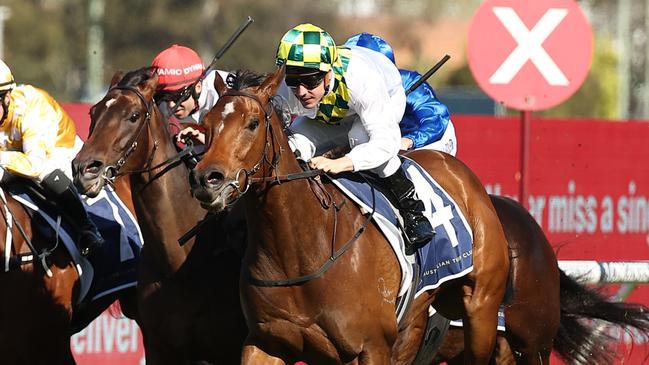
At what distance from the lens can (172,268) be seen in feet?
21.2

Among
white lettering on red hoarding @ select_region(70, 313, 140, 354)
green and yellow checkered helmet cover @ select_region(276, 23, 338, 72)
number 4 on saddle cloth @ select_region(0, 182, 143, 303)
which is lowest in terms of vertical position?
white lettering on red hoarding @ select_region(70, 313, 140, 354)

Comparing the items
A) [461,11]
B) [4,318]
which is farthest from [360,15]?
[4,318]

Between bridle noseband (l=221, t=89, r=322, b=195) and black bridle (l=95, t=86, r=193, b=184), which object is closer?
bridle noseband (l=221, t=89, r=322, b=195)

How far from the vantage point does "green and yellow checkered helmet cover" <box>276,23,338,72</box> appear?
5648mm

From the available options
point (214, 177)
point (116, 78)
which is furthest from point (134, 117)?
point (214, 177)

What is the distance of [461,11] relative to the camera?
205 ft

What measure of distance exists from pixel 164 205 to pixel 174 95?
23.9 inches

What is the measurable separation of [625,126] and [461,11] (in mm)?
52883

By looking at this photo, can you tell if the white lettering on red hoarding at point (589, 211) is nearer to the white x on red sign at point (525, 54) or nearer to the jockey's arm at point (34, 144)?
the white x on red sign at point (525, 54)

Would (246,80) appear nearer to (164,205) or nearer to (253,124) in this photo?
(253,124)

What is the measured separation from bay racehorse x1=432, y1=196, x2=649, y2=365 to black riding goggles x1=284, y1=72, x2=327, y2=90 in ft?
6.37

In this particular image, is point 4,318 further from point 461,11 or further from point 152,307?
point 461,11

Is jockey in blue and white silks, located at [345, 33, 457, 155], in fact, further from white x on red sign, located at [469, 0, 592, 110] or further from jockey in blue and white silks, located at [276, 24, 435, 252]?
white x on red sign, located at [469, 0, 592, 110]

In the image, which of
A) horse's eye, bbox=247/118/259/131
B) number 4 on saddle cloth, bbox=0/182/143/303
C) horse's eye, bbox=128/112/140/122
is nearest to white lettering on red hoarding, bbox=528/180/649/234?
number 4 on saddle cloth, bbox=0/182/143/303
